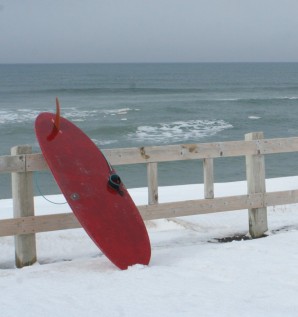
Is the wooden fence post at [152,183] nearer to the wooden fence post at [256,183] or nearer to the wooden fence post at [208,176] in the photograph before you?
the wooden fence post at [208,176]

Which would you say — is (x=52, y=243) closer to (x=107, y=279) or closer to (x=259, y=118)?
(x=107, y=279)

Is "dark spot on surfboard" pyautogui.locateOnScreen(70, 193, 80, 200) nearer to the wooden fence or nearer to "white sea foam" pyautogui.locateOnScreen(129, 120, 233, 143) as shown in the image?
the wooden fence

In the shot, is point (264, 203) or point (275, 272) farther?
point (264, 203)

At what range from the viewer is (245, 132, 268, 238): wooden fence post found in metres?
6.41

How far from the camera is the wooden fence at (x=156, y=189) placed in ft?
17.7

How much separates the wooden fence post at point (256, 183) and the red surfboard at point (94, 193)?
1438mm

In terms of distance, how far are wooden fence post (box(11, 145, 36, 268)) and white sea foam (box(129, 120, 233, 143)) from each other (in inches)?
802

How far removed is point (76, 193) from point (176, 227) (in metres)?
2.11

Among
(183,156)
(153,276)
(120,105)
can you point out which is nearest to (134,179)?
(183,156)

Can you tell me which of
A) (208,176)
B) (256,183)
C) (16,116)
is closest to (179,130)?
(16,116)

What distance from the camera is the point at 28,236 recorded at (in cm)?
546

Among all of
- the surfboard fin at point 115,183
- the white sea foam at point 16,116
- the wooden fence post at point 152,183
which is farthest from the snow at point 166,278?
the white sea foam at point 16,116

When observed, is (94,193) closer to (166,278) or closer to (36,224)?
(36,224)

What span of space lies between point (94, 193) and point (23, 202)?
1.95ft
